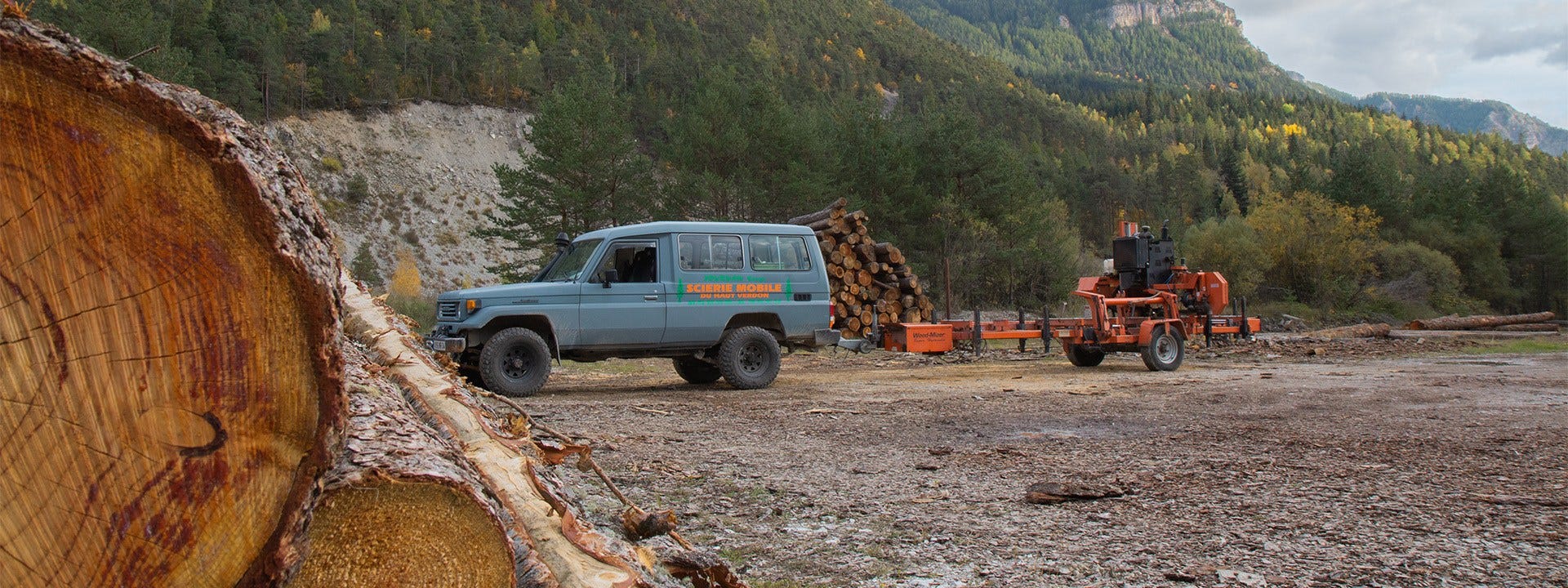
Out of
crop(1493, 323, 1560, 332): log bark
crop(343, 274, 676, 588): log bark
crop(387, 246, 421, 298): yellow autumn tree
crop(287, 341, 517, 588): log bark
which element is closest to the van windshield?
crop(343, 274, 676, 588): log bark

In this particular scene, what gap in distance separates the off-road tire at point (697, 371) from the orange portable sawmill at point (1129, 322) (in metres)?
2.32

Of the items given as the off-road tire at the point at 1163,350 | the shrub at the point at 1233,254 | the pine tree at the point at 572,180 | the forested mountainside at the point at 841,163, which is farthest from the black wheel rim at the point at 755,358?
the shrub at the point at 1233,254

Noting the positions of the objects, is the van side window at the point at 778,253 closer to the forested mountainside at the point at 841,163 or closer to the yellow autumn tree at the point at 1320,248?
the forested mountainside at the point at 841,163

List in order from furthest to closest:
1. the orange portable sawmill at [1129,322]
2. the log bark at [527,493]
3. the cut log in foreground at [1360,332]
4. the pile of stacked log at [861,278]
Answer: the cut log in foreground at [1360,332]
the pile of stacked log at [861,278]
the orange portable sawmill at [1129,322]
the log bark at [527,493]

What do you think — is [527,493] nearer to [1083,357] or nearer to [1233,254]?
[1083,357]

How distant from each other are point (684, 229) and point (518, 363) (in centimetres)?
211

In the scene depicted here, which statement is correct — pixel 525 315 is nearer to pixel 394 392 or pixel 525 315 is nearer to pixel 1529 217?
pixel 394 392

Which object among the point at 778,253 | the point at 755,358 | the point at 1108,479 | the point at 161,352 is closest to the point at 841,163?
the point at 778,253

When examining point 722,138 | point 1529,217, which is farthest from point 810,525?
point 1529,217

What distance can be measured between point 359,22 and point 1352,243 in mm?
56398

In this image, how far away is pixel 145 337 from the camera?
64.6 inches

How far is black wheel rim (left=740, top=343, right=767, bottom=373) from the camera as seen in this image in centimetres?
1020

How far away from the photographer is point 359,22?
61.1 metres

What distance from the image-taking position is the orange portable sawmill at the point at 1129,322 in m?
12.2
